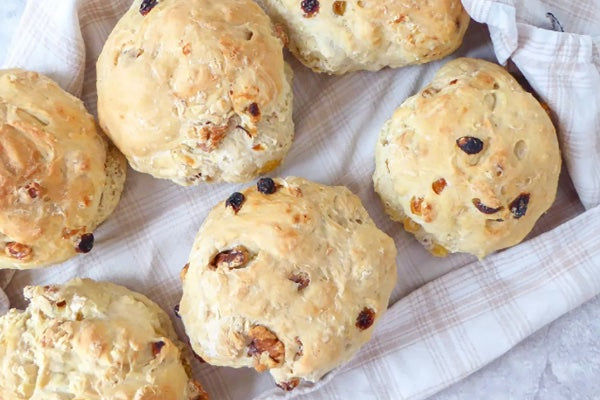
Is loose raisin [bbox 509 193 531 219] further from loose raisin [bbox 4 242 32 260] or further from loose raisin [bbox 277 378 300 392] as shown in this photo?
loose raisin [bbox 4 242 32 260]

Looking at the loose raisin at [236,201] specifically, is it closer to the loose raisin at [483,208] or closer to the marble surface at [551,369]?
the loose raisin at [483,208]

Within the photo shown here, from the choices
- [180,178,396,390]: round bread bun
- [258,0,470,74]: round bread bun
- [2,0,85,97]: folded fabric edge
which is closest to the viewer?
[180,178,396,390]: round bread bun

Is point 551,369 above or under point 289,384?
under

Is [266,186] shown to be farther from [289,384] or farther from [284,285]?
[289,384]

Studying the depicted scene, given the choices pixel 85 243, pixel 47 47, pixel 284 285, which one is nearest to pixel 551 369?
pixel 284 285

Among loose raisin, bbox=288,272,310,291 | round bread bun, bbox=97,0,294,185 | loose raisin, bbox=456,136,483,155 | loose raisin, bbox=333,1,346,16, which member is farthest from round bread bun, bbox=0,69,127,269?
loose raisin, bbox=456,136,483,155
